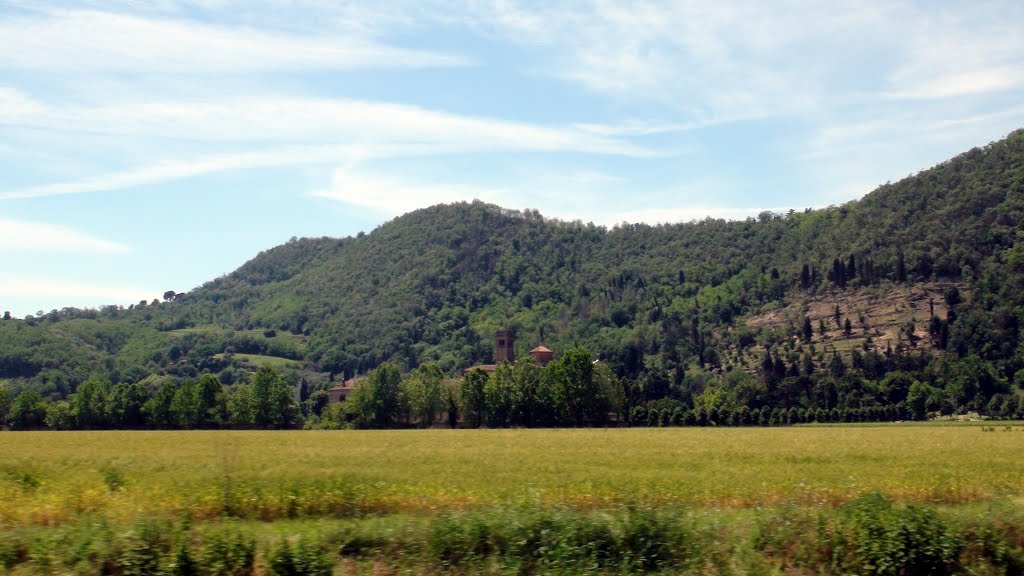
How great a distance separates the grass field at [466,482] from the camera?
2397cm

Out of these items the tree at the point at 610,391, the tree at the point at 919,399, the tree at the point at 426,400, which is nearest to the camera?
the tree at the point at 610,391

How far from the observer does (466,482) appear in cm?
3136

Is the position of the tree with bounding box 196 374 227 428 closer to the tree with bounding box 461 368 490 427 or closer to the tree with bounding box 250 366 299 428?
the tree with bounding box 250 366 299 428

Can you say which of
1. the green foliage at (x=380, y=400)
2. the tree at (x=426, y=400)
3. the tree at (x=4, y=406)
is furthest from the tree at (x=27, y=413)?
the tree at (x=426, y=400)

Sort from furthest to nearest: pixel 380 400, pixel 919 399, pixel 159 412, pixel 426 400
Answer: pixel 919 399, pixel 380 400, pixel 426 400, pixel 159 412

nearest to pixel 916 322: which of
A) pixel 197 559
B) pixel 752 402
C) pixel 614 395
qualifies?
pixel 752 402

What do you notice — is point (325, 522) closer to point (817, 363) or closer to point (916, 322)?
point (817, 363)

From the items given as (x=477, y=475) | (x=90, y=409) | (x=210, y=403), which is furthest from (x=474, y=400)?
(x=477, y=475)

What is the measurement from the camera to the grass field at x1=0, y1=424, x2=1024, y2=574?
2397cm

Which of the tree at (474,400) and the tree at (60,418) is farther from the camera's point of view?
the tree at (474,400)

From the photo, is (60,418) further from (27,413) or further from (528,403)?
(528,403)

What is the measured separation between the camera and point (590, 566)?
20.7m

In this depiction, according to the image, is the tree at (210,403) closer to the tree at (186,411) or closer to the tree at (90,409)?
the tree at (186,411)

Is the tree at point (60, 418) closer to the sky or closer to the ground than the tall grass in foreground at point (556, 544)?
closer to the sky
